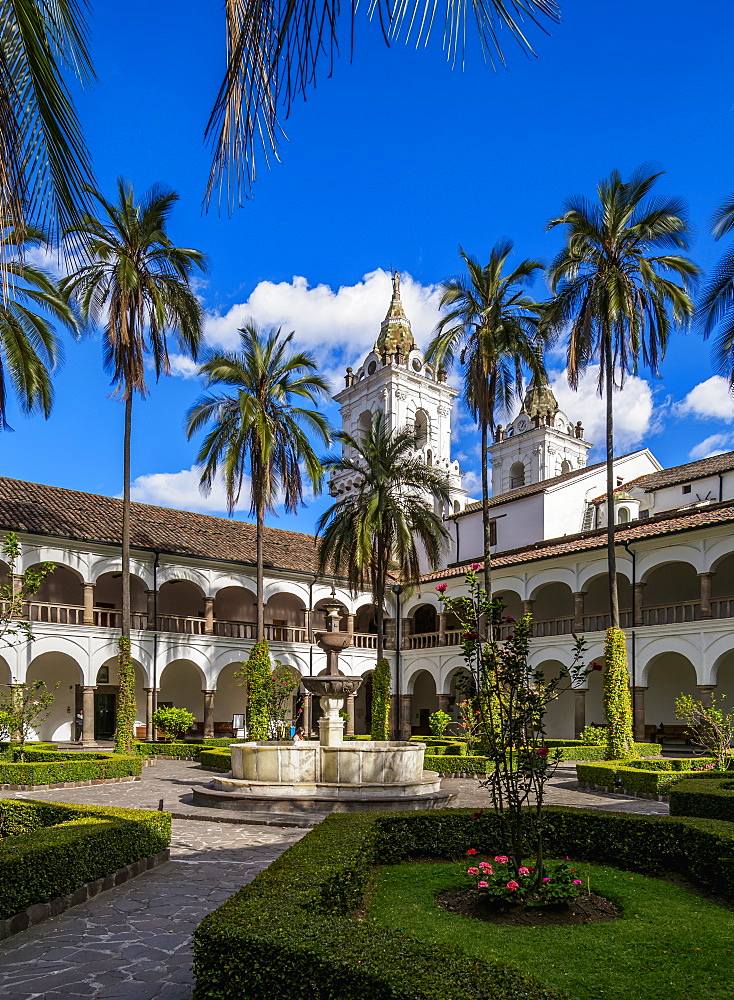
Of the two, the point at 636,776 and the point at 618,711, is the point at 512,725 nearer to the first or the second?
the point at 636,776

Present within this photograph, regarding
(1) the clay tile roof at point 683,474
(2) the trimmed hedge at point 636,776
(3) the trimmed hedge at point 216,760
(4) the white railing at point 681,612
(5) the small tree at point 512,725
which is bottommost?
(3) the trimmed hedge at point 216,760

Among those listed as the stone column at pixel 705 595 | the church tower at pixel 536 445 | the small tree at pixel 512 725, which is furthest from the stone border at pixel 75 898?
the church tower at pixel 536 445

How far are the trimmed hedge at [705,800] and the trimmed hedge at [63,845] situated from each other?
22.2 feet

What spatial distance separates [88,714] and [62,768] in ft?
34.3

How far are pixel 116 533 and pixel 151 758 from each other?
9.32 meters

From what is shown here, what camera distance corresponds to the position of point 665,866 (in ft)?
26.7

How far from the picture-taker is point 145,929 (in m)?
6.54

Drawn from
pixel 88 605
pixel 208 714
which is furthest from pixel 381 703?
pixel 88 605

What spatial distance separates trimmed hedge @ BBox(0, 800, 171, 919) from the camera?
6.63 metres

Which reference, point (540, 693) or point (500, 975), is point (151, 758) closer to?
point (540, 693)

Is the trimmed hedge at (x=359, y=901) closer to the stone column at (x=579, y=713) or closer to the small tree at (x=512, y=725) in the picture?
the small tree at (x=512, y=725)

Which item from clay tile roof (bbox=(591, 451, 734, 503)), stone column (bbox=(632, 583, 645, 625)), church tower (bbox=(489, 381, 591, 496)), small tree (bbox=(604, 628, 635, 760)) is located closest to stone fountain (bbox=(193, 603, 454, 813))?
small tree (bbox=(604, 628, 635, 760))

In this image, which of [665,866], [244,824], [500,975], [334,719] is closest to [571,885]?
[665,866]

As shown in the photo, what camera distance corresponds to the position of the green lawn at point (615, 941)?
197 inches
